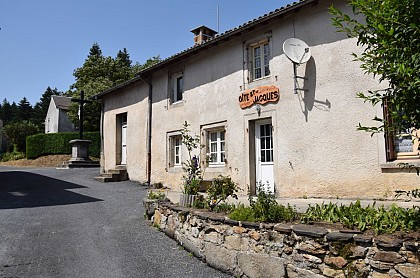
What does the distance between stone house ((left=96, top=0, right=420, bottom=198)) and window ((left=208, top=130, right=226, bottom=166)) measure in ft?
0.11

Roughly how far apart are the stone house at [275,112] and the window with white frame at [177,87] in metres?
0.04

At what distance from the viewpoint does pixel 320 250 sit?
3.57 m

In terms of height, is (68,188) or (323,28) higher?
(323,28)

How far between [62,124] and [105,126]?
23.8 m

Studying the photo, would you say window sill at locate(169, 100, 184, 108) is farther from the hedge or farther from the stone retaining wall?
the hedge

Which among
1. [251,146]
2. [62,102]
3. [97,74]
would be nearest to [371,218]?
[251,146]

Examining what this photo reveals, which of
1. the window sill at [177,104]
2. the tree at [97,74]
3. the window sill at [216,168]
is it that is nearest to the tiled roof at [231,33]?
the window sill at [177,104]

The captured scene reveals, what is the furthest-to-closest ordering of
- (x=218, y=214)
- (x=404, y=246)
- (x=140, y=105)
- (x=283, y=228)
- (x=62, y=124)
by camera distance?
(x=62, y=124), (x=140, y=105), (x=218, y=214), (x=283, y=228), (x=404, y=246)

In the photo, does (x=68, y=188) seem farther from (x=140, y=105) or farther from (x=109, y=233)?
(x=109, y=233)

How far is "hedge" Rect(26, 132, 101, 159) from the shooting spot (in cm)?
2739

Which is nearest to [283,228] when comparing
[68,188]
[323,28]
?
[323,28]

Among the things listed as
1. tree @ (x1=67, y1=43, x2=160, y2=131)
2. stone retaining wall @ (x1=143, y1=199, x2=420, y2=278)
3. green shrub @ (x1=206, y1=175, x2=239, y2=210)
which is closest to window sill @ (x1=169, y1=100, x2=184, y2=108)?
green shrub @ (x1=206, y1=175, x2=239, y2=210)

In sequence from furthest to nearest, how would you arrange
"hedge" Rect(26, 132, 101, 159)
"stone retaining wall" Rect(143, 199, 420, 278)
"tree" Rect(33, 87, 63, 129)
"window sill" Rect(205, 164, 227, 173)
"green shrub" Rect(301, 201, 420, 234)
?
"tree" Rect(33, 87, 63, 129) → "hedge" Rect(26, 132, 101, 159) → "window sill" Rect(205, 164, 227, 173) → "green shrub" Rect(301, 201, 420, 234) → "stone retaining wall" Rect(143, 199, 420, 278)

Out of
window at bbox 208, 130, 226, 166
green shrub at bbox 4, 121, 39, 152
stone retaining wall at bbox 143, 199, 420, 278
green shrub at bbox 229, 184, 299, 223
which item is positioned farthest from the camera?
green shrub at bbox 4, 121, 39, 152
